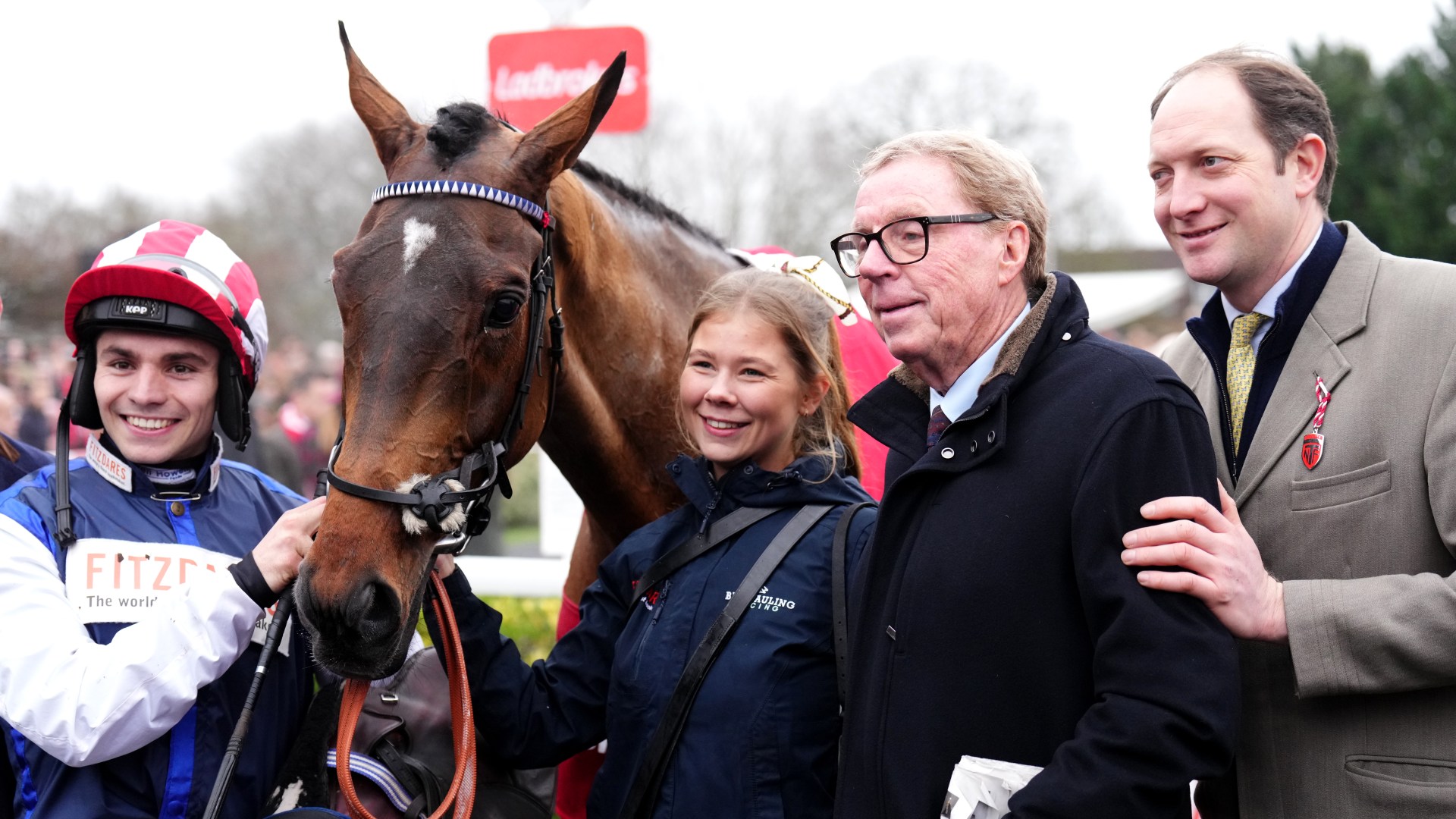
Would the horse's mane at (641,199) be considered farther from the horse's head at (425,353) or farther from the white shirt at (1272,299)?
the white shirt at (1272,299)

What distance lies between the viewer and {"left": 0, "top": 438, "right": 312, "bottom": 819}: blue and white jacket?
2.13 m

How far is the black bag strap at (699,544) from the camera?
237cm

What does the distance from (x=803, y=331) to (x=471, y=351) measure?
0.69 metres

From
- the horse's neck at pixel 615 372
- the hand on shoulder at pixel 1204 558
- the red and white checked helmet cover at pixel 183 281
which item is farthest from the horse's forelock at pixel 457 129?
the hand on shoulder at pixel 1204 558

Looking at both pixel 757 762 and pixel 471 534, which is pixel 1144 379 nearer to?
pixel 757 762

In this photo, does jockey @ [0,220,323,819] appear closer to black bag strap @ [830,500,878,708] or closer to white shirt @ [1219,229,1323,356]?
black bag strap @ [830,500,878,708]

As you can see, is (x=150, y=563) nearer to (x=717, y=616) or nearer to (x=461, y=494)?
(x=461, y=494)

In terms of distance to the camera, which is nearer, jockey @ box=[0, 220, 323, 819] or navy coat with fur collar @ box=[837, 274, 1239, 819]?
navy coat with fur collar @ box=[837, 274, 1239, 819]

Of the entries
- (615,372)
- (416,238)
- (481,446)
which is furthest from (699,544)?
(416,238)

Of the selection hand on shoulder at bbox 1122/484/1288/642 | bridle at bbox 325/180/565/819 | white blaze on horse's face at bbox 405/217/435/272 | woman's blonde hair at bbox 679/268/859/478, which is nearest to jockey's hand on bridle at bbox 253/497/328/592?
bridle at bbox 325/180/565/819

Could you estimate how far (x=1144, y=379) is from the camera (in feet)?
5.80

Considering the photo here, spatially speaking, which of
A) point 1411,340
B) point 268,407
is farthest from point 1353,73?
point 1411,340

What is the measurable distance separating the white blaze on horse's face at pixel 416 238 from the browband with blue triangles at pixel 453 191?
9 centimetres

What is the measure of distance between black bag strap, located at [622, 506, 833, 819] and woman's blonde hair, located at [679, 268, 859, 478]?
1.31 feet
